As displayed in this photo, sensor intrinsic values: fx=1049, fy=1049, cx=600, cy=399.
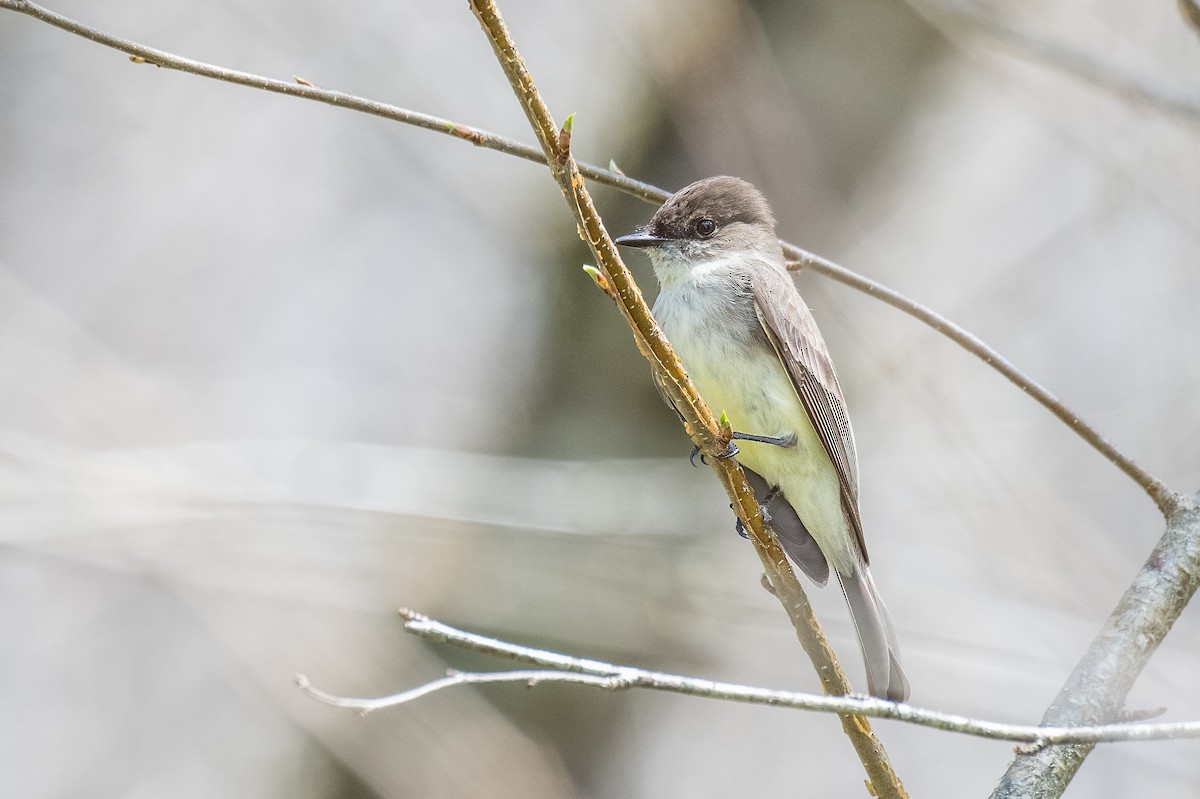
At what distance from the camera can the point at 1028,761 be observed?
2150 mm

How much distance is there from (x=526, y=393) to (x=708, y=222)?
A: 10.4 feet

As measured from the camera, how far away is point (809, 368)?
370 centimetres

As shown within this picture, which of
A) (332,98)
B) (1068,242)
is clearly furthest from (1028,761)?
(1068,242)

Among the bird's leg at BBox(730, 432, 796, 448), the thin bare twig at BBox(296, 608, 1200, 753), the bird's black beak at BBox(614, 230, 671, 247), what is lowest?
the thin bare twig at BBox(296, 608, 1200, 753)

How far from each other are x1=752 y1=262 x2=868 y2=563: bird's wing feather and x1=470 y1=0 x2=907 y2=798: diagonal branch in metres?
1.16

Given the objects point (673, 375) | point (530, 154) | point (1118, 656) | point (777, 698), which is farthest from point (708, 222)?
point (777, 698)

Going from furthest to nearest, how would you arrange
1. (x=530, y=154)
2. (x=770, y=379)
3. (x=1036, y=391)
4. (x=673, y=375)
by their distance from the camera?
(x=770, y=379) < (x=1036, y=391) < (x=530, y=154) < (x=673, y=375)

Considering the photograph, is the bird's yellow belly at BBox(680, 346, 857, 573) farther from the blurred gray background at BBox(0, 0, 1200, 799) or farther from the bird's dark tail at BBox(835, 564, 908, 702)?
the blurred gray background at BBox(0, 0, 1200, 799)

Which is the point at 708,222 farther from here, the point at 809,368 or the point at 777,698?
the point at 777,698

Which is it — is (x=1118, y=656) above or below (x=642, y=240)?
below

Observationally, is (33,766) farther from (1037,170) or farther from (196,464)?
(1037,170)

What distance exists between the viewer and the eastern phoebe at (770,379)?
3.57 m

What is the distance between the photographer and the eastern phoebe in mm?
3566


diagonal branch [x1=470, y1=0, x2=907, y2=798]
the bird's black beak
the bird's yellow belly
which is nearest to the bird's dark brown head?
the bird's black beak
